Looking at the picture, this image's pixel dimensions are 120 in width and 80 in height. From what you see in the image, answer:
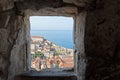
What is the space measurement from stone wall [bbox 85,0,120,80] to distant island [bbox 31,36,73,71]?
1.31 meters

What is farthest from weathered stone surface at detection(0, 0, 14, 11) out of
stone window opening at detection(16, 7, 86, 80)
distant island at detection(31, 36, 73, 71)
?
distant island at detection(31, 36, 73, 71)

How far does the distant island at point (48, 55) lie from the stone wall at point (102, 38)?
1306 mm

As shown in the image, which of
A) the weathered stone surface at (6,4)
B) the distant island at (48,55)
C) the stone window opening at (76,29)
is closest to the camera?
the weathered stone surface at (6,4)

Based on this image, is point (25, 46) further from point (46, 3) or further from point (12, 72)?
point (46, 3)

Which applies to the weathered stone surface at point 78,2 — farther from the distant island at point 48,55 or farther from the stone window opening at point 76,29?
the distant island at point 48,55

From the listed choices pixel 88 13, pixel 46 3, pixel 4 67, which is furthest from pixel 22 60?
pixel 88 13

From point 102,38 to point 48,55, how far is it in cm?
180

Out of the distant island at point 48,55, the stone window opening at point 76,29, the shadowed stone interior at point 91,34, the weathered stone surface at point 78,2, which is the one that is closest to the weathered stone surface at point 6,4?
the shadowed stone interior at point 91,34

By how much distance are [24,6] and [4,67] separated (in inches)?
19.6

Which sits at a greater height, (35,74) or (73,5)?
(73,5)

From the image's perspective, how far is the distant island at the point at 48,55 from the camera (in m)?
3.31

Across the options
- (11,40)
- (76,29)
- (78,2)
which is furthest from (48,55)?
(78,2)

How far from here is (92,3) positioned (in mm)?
1873

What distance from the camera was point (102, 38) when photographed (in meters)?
1.85
